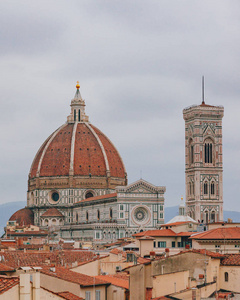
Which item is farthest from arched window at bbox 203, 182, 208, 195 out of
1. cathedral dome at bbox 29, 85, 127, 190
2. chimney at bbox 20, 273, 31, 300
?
chimney at bbox 20, 273, 31, 300

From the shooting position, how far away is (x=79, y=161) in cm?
15000

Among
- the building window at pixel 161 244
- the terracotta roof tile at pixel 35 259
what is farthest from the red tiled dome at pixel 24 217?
the terracotta roof tile at pixel 35 259

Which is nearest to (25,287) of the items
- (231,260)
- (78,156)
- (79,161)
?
(231,260)

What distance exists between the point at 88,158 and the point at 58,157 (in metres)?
4.96

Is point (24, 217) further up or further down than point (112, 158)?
further down

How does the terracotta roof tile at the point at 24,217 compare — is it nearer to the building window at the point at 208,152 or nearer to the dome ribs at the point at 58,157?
the dome ribs at the point at 58,157

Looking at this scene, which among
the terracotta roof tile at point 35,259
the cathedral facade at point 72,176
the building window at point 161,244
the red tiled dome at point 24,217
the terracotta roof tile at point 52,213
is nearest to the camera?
the terracotta roof tile at point 35,259

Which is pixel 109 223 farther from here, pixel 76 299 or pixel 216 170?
pixel 76 299

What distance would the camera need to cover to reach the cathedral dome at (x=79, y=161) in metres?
150

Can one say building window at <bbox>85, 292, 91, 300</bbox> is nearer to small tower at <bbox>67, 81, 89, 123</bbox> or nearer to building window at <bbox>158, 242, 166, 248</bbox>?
building window at <bbox>158, 242, 166, 248</bbox>

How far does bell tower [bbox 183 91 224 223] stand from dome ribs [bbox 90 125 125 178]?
2476cm

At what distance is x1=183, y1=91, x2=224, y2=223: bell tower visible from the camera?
12538cm

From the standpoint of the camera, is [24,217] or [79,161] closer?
[24,217]

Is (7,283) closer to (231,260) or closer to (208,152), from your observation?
(231,260)
